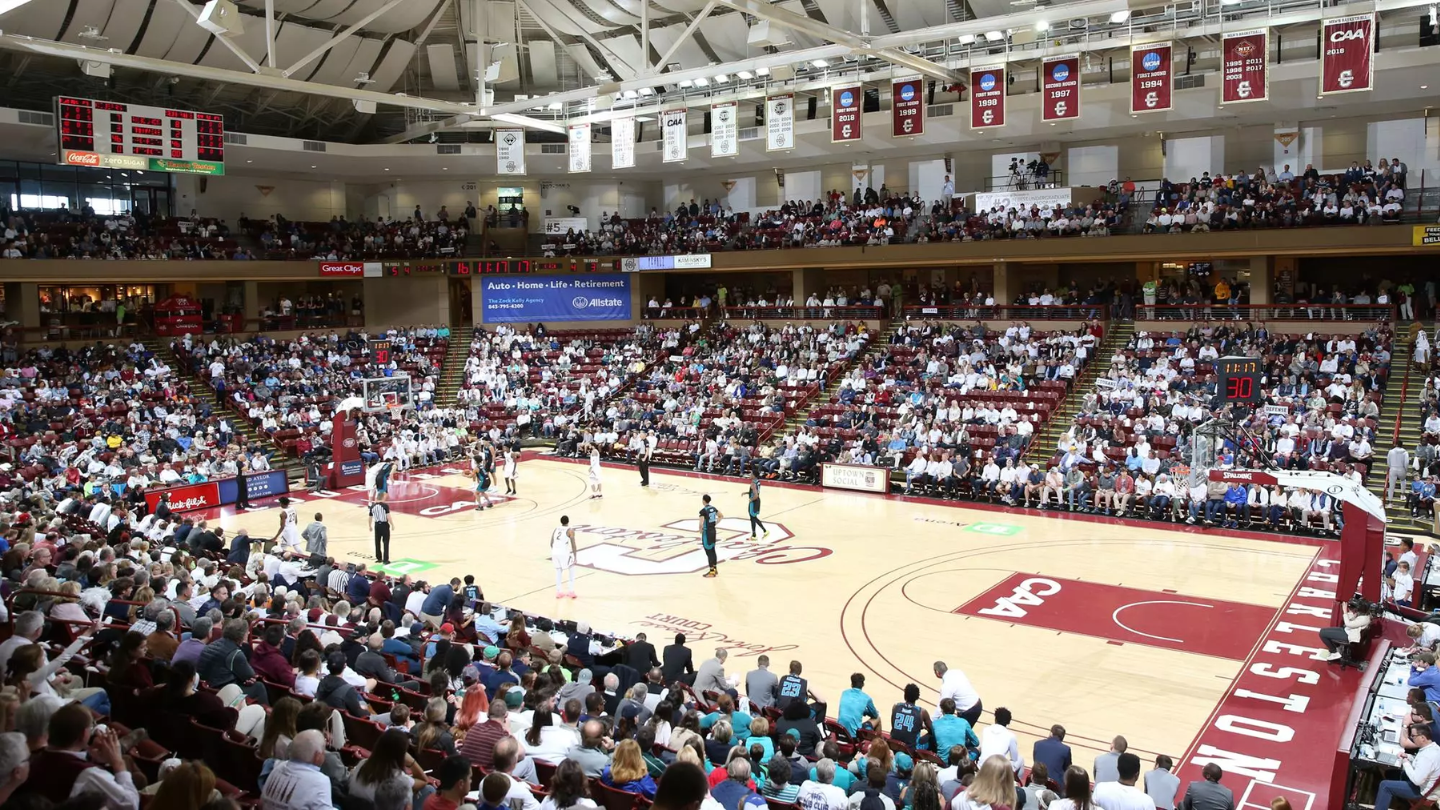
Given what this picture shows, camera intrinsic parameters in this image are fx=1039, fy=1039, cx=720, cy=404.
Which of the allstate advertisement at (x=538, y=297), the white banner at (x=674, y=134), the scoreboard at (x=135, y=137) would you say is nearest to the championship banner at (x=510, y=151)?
the white banner at (x=674, y=134)

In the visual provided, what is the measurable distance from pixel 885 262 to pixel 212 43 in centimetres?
2211

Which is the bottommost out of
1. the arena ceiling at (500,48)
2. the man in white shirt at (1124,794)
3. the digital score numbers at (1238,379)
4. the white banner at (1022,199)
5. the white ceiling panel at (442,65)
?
the man in white shirt at (1124,794)

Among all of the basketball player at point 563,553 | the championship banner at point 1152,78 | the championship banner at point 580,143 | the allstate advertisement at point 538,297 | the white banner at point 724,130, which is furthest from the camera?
the allstate advertisement at point 538,297

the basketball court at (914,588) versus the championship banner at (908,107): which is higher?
the championship banner at (908,107)

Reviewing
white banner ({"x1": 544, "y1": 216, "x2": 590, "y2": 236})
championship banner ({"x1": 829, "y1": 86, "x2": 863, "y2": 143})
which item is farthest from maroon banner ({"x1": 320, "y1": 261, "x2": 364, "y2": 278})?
championship banner ({"x1": 829, "y1": 86, "x2": 863, "y2": 143})

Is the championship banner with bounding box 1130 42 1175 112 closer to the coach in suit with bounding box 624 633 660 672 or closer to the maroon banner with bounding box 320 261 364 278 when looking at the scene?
the coach in suit with bounding box 624 633 660 672

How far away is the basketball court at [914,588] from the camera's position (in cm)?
1221

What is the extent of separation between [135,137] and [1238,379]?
26160mm

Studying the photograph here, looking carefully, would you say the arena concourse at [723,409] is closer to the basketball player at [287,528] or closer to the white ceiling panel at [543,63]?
the basketball player at [287,528]

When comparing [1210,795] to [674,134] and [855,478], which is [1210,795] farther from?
[674,134]

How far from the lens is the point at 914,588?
53.6ft

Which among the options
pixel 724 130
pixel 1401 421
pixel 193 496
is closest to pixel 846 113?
pixel 724 130

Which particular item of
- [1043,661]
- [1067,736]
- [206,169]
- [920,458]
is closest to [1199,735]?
[1067,736]

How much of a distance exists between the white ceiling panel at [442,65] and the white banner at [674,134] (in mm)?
13439
